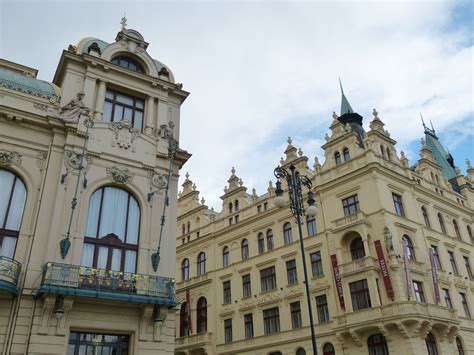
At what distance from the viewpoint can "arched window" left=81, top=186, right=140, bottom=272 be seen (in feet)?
59.6

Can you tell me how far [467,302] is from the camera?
3512 cm

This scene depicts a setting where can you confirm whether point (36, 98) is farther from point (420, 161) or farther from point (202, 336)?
point (420, 161)

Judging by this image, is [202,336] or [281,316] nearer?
[281,316]

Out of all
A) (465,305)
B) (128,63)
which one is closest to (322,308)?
(465,305)

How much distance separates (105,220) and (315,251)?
20.5 m

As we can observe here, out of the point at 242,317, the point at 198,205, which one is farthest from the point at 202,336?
the point at 198,205

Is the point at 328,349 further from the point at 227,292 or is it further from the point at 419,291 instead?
the point at 227,292

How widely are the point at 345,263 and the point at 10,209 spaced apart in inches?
913

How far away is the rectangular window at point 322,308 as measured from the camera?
33.0m

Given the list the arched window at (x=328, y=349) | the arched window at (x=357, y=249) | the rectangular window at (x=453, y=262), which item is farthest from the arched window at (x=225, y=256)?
the rectangular window at (x=453, y=262)

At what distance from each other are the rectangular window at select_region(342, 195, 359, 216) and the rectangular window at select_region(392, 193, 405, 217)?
291 cm

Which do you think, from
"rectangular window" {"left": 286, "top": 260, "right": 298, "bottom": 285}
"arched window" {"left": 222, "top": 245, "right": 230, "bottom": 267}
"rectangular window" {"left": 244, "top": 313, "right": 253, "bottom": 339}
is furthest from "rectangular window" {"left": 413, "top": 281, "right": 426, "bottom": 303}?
"arched window" {"left": 222, "top": 245, "right": 230, "bottom": 267}

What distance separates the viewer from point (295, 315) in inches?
1361

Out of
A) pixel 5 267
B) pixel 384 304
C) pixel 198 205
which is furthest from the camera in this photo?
pixel 198 205
